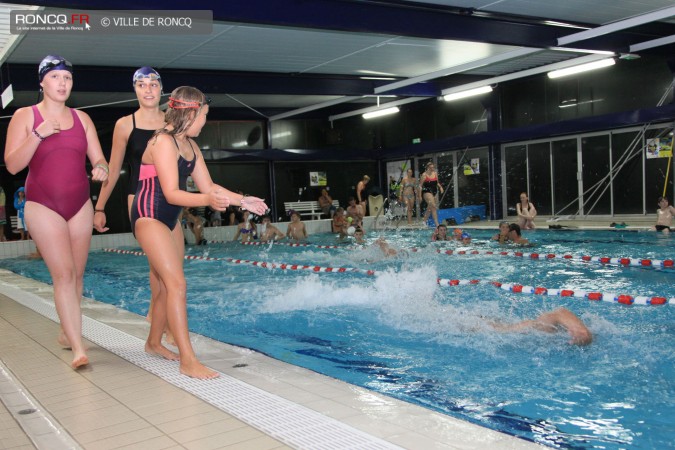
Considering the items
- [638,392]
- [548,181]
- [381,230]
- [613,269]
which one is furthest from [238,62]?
[638,392]

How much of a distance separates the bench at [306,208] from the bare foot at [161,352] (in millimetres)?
18042

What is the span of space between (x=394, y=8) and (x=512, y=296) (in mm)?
4929

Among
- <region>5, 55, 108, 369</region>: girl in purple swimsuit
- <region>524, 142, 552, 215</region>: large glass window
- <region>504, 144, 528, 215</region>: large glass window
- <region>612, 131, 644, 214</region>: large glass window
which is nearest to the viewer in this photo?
<region>5, 55, 108, 369</region>: girl in purple swimsuit

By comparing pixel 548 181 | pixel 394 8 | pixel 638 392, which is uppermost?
pixel 394 8

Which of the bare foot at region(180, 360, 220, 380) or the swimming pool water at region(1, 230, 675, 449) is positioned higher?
the bare foot at region(180, 360, 220, 380)

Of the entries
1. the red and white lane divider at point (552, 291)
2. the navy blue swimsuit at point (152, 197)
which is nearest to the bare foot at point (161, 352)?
the navy blue swimsuit at point (152, 197)

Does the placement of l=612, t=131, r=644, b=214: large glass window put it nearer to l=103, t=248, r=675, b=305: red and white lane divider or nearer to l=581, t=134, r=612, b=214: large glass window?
l=581, t=134, r=612, b=214: large glass window

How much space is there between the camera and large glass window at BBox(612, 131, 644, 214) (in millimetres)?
15672

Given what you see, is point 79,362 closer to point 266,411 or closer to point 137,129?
point 266,411

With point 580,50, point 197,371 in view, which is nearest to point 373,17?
point 580,50

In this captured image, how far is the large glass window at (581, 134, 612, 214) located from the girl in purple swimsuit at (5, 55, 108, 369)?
14.7 m

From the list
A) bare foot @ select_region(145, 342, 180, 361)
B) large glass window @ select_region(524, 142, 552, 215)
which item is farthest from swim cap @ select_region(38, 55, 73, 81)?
large glass window @ select_region(524, 142, 552, 215)

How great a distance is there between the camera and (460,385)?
3.93 metres

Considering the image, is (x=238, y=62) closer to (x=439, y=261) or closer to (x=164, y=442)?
(x=439, y=261)
